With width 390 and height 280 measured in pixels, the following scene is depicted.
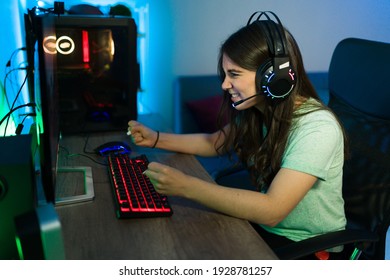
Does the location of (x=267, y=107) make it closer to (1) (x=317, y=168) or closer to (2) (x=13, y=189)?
(1) (x=317, y=168)

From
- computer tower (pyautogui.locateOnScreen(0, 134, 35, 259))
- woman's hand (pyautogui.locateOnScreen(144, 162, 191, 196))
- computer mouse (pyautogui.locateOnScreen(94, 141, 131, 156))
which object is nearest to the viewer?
computer tower (pyautogui.locateOnScreen(0, 134, 35, 259))

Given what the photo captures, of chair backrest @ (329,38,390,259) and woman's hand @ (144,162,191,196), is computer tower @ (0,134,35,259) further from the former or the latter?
chair backrest @ (329,38,390,259)

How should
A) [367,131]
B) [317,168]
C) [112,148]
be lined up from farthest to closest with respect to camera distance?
[112,148] → [367,131] → [317,168]

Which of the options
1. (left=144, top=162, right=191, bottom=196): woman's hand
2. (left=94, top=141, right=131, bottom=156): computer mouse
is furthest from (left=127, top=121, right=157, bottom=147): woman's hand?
(left=144, top=162, right=191, bottom=196): woman's hand

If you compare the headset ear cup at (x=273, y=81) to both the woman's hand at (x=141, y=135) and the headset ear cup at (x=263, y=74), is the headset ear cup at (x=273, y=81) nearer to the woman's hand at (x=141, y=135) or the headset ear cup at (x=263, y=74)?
the headset ear cup at (x=263, y=74)

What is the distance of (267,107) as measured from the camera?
1.08 metres

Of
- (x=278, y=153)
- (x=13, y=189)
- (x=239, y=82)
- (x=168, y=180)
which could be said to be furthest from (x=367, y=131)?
(x=13, y=189)

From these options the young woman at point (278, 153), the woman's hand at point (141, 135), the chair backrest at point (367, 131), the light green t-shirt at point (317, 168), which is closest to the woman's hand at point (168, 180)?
the young woman at point (278, 153)

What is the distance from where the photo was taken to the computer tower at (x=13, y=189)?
0.66m

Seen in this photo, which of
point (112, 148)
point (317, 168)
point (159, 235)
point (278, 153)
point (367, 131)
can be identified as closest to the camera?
point (159, 235)

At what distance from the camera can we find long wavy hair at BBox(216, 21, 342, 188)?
0.99 m

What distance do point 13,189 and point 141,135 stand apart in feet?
2.17

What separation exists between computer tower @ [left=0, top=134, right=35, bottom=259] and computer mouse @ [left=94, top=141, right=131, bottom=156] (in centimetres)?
56
